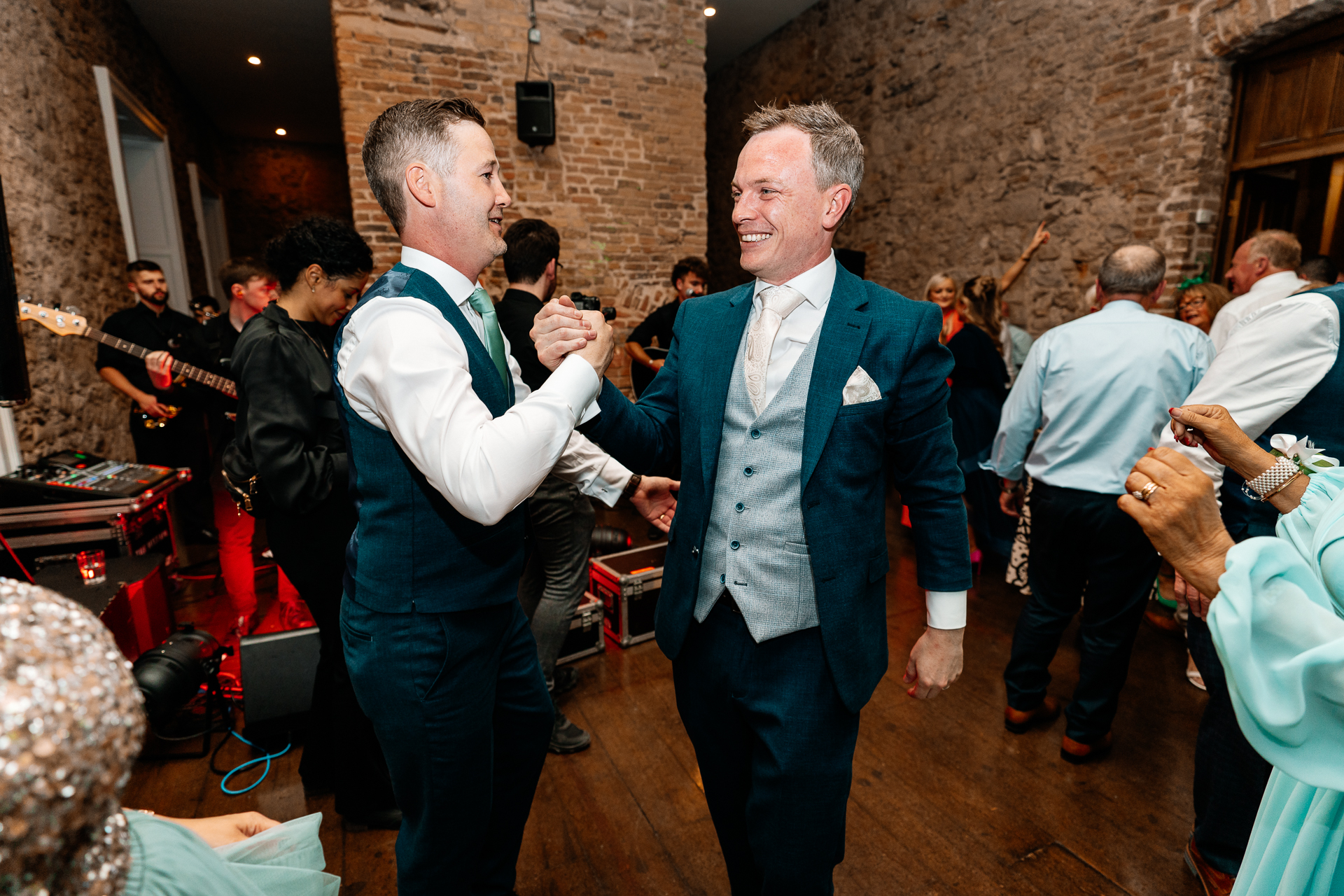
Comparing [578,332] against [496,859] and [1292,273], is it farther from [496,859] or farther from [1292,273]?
[1292,273]

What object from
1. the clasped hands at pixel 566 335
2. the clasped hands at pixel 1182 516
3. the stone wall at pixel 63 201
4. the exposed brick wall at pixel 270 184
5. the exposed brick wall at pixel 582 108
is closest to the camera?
the clasped hands at pixel 1182 516

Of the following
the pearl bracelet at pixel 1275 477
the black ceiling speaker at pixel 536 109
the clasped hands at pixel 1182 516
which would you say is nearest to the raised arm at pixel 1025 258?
the black ceiling speaker at pixel 536 109

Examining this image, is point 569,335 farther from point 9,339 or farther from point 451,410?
point 9,339

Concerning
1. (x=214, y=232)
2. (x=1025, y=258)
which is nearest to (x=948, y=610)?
(x=1025, y=258)

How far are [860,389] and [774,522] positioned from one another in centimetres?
30

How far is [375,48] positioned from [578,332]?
4.92 metres

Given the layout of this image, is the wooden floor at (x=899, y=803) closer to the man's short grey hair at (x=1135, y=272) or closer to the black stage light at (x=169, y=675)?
the black stage light at (x=169, y=675)

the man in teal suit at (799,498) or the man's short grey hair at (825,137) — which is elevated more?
the man's short grey hair at (825,137)

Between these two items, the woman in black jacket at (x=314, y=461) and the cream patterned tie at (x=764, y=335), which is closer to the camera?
the cream patterned tie at (x=764, y=335)

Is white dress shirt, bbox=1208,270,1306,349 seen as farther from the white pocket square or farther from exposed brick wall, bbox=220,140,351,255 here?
exposed brick wall, bbox=220,140,351,255

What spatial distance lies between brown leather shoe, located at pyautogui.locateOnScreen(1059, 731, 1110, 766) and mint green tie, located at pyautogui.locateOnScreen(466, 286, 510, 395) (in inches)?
93.5

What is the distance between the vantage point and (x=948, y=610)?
1393mm

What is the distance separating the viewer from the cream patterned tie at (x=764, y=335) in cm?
138

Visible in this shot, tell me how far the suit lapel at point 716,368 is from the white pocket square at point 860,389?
25cm
